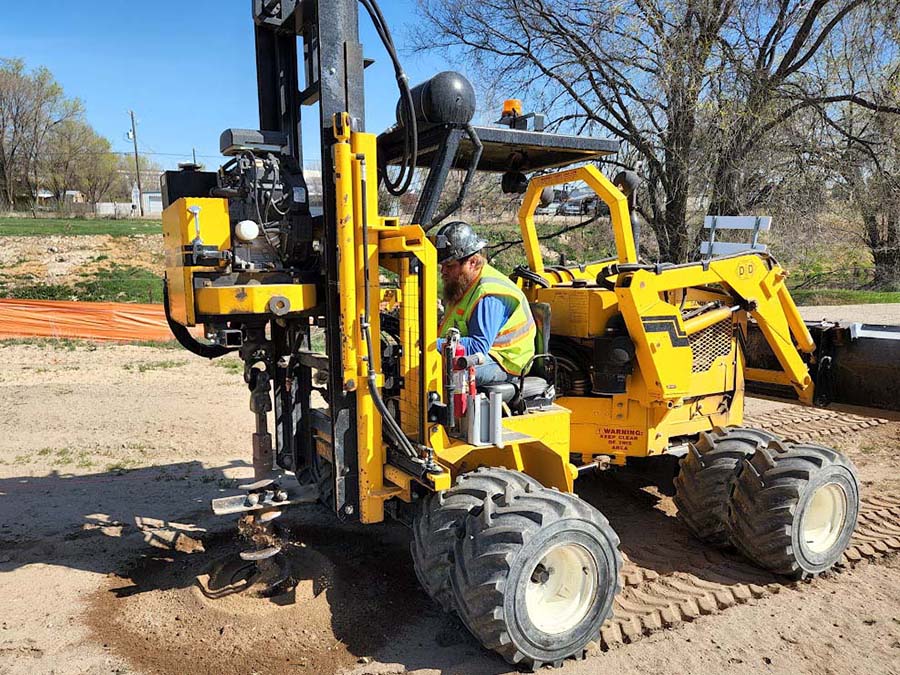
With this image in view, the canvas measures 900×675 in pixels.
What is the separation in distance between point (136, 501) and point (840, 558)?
5.41m

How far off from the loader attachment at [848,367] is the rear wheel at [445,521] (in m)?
3.20

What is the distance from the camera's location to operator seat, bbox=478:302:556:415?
Result: 4312 mm

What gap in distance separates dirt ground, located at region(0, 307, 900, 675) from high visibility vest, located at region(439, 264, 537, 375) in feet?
5.08

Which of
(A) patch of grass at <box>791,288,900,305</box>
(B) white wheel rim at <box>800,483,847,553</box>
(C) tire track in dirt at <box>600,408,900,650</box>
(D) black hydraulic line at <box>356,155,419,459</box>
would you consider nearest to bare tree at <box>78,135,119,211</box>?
(A) patch of grass at <box>791,288,900,305</box>

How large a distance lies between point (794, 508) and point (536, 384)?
1799 millimetres

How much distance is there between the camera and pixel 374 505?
4.10 metres

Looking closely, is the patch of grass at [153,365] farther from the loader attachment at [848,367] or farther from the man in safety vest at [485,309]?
the loader attachment at [848,367]

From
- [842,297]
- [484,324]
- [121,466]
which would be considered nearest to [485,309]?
[484,324]

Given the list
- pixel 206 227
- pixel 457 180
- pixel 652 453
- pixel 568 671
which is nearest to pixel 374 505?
pixel 568 671

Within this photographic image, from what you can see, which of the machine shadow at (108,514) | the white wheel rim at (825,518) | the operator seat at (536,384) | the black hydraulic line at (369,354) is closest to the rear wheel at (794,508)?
the white wheel rim at (825,518)

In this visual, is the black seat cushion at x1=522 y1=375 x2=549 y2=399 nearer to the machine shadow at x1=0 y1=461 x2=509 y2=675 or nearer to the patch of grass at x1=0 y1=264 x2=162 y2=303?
the machine shadow at x1=0 y1=461 x2=509 y2=675

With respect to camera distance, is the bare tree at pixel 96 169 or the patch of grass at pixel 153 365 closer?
the patch of grass at pixel 153 365

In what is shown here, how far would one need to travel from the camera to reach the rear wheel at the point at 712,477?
4926 mm

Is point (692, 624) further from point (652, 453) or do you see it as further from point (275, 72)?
point (275, 72)
